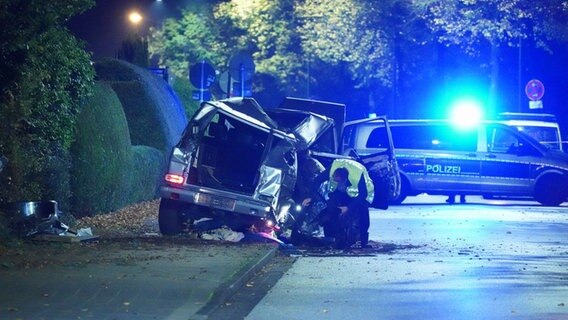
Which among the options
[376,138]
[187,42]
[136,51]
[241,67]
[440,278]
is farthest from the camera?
[187,42]

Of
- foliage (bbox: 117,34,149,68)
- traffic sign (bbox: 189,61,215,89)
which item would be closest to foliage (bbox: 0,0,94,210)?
traffic sign (bbox: 189,61,215,89)

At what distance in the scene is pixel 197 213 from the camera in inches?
711

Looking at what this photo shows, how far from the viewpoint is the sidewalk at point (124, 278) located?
10969 mm

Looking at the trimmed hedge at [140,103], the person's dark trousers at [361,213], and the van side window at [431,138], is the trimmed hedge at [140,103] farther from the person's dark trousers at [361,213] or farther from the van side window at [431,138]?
the person's dark trousers at [361,213]

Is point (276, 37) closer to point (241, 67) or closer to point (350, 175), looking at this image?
point (241, 67)

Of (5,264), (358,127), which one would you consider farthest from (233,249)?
(358,127)

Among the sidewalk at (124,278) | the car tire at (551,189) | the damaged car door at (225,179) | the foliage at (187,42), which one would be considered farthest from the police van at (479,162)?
the foliage at (187,42)

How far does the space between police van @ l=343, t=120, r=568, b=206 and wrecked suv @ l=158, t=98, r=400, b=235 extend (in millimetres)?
10146

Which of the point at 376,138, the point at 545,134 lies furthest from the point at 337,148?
the point at 545,134

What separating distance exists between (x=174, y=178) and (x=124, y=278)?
4873 mm

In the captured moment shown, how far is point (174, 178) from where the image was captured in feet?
58.6

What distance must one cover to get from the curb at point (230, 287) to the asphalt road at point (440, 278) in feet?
1.15

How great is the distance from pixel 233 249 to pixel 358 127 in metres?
13.4

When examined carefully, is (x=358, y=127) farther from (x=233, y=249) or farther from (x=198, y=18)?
(x=198, y=18)
